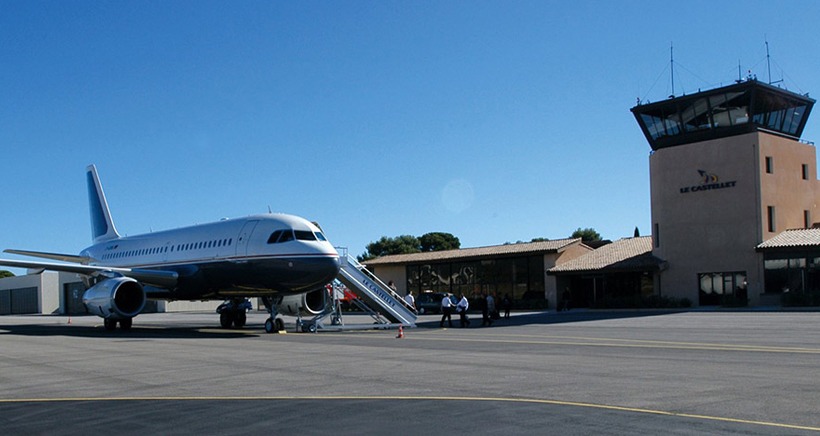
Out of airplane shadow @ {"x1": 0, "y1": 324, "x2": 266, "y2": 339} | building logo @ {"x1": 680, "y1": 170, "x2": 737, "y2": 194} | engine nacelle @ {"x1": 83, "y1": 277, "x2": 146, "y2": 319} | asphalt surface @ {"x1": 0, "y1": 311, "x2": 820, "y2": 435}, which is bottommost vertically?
airplane shadow @ {"x1": 0, "y1": 324, "x2": 266, "y2": 339}

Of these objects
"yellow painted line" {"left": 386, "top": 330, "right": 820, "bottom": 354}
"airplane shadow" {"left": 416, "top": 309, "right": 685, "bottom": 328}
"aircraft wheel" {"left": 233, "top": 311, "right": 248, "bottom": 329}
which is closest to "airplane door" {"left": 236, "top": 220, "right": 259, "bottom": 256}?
"aircraft wheel" {"left": 233, "top": 311, "right": 248, "bottom": 329}

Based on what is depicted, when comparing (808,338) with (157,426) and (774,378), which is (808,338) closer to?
(774,378)

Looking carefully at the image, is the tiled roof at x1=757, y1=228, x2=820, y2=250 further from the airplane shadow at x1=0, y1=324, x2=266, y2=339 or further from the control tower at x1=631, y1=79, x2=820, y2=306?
the airplane shadow at x1=0, y1=324, x2=266, y2=339

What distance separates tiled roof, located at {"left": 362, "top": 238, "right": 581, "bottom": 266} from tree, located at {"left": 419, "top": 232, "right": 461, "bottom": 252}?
1991 inches

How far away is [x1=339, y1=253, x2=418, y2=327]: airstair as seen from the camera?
1254 inches

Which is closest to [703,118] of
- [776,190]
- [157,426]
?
[776,190]

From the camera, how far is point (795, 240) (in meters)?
47.7

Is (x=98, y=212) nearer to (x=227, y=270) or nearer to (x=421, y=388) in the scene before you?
(x=227, y=270)

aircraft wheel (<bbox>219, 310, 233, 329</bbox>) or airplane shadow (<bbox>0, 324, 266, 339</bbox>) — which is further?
aircraft wheel (<bbox>219, 310, 233, 329</bbox>)

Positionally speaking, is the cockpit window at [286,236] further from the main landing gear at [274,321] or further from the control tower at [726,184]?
the control tower at [726,184]

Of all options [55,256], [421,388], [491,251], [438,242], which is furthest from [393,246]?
[421,388]

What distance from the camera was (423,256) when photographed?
68125mm

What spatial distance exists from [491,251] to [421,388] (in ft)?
168

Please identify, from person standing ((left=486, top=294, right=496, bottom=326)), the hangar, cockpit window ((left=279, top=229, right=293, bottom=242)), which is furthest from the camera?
the hangar
